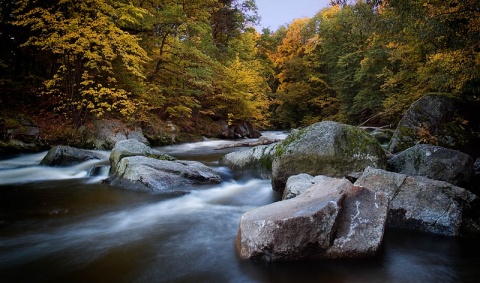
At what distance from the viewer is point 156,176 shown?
672 centimetres

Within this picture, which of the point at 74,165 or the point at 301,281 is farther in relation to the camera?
the point at 74,165

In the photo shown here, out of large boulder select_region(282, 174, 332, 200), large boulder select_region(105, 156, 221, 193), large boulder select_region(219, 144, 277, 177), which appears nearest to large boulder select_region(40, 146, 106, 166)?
large boulder select_region(105, 156, 221, 193)

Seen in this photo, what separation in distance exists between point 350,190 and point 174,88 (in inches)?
503

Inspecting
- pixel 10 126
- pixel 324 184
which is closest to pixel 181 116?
pixel 10 126

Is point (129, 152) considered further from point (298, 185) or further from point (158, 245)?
point (298, 185)

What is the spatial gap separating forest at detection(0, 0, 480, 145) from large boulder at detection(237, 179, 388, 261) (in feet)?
17.2

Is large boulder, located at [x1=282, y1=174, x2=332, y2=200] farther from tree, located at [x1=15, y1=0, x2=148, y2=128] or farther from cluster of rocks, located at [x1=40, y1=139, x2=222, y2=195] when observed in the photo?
tree, located at [x1=15, y1=0, x2=148, y2=128]

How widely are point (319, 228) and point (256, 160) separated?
4839 millimetres

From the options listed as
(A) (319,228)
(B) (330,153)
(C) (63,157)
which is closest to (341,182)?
(A) (319,228)

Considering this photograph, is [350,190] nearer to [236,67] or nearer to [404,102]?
[404,102]

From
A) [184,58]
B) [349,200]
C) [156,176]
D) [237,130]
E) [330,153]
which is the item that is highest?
[184,58]

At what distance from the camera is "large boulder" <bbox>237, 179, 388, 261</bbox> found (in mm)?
3191

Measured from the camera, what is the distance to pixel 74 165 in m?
8.72

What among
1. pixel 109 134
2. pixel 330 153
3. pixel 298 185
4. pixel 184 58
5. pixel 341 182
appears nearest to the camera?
pixel 341 182
